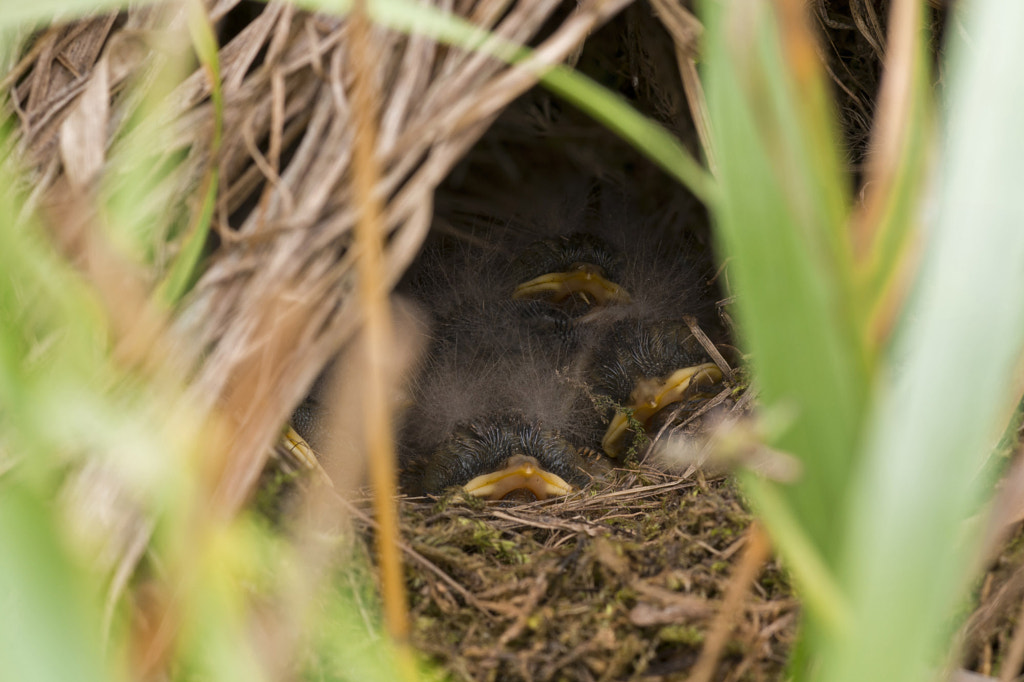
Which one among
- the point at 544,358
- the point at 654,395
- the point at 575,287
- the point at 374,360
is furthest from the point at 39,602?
the point at 575,287

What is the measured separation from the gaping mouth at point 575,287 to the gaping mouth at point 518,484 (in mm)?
518

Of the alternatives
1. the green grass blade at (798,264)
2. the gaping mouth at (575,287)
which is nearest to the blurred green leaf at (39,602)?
the green grass blade at (798,264)

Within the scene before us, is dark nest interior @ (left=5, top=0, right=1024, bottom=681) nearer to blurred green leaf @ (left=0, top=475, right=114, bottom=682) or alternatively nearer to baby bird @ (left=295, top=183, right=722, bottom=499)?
blurred green leaf @ (left=0, top=475, right=114, bottom=682)

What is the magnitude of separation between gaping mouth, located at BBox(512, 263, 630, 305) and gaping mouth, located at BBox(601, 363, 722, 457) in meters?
0.29

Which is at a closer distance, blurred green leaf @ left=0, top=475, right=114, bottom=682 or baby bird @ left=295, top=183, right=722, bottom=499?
blurred green leaf @ left=0, top=475, right=114, bottom=682

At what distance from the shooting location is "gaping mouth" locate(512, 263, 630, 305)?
1583mm

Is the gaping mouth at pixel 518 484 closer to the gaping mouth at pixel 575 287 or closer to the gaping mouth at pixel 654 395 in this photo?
the gaping mouth at pixel 654 395

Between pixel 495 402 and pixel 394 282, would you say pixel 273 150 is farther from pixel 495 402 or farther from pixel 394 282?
pixel 495 402

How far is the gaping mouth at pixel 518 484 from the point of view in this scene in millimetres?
1138

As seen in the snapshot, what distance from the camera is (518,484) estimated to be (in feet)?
3.75

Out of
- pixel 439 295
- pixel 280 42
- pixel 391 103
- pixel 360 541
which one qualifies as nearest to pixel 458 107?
pixel 391 103

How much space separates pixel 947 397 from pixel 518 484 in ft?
2.84

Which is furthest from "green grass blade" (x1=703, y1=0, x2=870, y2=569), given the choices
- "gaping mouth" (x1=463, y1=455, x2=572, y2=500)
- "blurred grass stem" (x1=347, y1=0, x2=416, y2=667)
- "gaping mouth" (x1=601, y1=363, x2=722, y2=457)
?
"gaping mouth" (x1=601, y1=363, x2=722, y2=457)

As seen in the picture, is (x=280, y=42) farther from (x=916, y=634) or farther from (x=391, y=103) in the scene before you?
(x=916, y=634)
